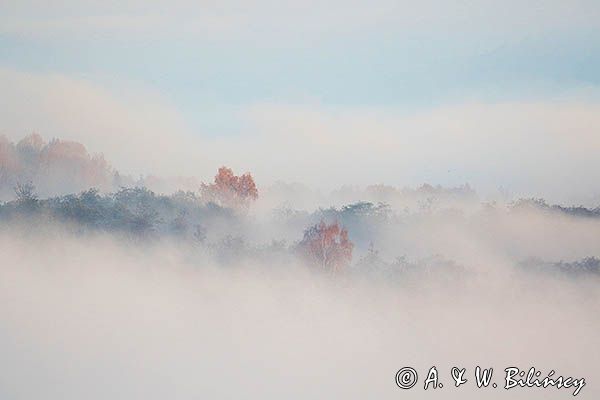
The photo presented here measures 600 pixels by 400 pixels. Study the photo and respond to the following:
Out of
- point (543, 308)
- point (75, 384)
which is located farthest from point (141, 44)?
point (543, 308)

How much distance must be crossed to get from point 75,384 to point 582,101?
5.16 metres

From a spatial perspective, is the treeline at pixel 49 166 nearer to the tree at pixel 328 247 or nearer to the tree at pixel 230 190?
the tree at pixel 230 190

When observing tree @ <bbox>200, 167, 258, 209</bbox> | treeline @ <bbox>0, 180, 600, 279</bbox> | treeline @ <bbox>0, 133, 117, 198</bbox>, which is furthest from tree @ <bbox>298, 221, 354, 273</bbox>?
treeline @ <bbox>0, 133, 117, 198</bbox>

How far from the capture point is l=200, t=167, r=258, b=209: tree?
26.2ft

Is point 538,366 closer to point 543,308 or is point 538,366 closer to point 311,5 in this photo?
point 543,308

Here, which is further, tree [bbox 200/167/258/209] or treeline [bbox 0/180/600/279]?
tree [bbox 200/167/258/209]

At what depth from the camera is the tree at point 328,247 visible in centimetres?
790

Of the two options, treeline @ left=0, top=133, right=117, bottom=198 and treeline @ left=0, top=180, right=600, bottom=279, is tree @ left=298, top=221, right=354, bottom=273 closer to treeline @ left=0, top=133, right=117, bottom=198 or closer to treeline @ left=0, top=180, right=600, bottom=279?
treeline @ left=0, top=180, right=600, bottom=279

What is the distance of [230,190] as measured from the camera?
8047 millimetres

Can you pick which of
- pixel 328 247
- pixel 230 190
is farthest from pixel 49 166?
pixel 328 247

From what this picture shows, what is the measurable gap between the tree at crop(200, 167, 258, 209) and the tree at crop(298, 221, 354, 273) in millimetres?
675

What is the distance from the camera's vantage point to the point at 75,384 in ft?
24.0

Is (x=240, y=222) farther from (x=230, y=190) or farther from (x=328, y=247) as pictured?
(x=328, y=247)

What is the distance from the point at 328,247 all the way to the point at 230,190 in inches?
42.1
